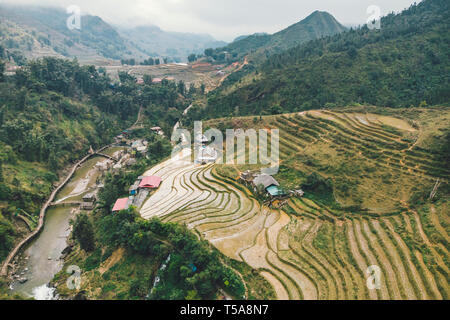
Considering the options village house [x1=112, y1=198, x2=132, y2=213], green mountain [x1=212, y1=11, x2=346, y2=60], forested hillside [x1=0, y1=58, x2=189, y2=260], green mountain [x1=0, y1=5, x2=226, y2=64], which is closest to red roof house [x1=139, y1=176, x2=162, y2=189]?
village house [x1=112, y1=198, x2=132, y2=213]

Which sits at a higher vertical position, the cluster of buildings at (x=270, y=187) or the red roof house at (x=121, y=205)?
the cluster of buildings at (x=270, y=187)

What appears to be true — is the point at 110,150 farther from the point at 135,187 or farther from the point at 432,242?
the point at 432,242

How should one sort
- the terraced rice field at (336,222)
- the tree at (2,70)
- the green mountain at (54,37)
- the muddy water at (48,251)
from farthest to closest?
the green mountain at (54,37)
the tree at (2,70)
the muddy water at (48,251)
the terraced rice field at (336,222)

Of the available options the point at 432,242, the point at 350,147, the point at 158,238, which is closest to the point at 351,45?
the point at 350,147

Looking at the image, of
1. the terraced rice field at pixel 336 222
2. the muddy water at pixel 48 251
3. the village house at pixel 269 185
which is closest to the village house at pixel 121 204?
the terraced rice field at pixel 336 222

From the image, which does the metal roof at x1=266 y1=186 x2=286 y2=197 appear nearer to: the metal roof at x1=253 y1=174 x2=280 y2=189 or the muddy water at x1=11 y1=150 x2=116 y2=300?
the metal roof at x1=253 y1=174 x2=280 y2=189

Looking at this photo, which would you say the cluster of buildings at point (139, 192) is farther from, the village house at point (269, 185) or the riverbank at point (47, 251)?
the village house at point (269, 185)
